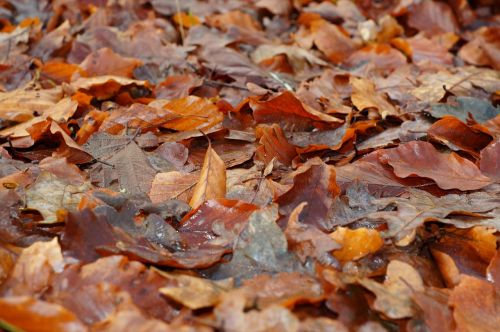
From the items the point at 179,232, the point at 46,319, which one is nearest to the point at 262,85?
the point at 179,232

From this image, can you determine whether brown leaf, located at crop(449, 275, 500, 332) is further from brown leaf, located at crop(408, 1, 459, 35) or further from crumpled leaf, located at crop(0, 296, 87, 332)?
brown leaf, located at crop(408, 1, 459, 35)

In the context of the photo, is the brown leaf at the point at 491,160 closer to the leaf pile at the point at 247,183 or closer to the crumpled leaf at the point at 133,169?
the leaf pile at the point at 247,183

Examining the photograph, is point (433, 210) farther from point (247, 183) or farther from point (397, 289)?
point (247, 183)

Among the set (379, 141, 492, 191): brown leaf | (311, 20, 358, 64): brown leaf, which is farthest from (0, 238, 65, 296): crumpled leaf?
(311, 20, 358, 64): brown leaf

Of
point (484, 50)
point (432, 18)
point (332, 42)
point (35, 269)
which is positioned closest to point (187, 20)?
point (332, 42)

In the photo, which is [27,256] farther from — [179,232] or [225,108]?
[225,108]
